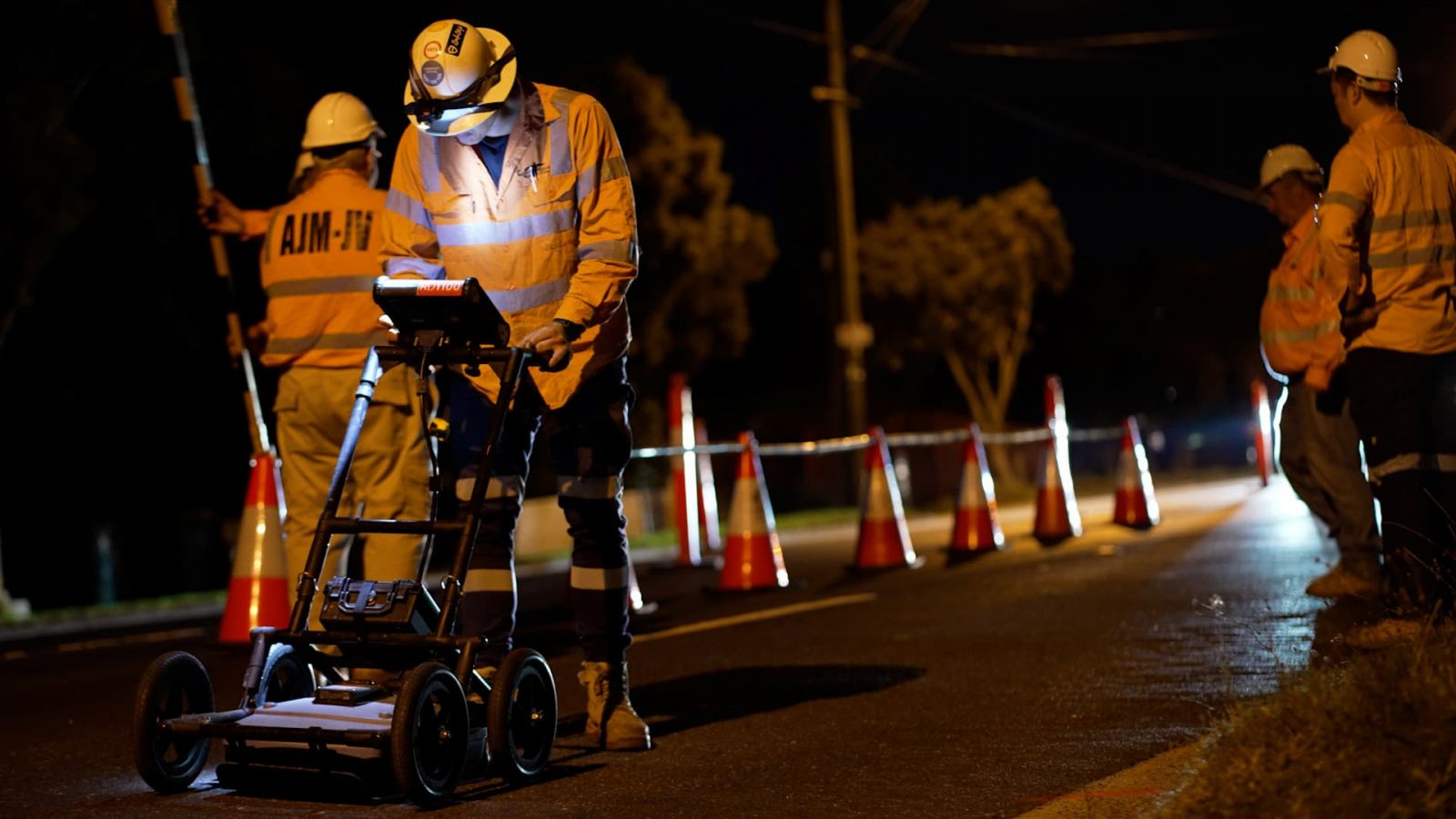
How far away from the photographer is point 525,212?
6168 mm

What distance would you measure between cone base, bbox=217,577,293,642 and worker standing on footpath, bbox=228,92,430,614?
1674 millimetres

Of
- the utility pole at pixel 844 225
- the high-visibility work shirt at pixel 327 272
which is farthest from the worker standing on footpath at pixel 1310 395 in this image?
the utility pole at pixel 844 225

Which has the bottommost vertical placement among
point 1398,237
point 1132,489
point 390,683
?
point 390,683

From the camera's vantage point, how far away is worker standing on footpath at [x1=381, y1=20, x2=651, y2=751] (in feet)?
20.0

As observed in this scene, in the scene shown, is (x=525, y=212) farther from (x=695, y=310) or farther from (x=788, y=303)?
(x=788, y=303)

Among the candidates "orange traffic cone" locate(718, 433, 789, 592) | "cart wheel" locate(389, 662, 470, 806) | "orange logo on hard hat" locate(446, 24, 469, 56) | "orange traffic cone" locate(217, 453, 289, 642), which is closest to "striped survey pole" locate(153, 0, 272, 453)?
"orange traffic cone" locate(217, 453, 289, 642)

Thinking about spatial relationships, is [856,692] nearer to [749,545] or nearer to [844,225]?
[749,545]

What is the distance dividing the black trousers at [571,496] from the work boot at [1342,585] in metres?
4.42

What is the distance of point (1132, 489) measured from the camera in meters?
17.7

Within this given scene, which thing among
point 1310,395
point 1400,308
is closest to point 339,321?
point 1400,308

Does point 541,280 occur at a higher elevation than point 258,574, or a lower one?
higher

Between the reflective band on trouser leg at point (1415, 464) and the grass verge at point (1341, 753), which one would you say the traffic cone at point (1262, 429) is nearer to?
the reflective band on trouser leg at point (1415, 464)

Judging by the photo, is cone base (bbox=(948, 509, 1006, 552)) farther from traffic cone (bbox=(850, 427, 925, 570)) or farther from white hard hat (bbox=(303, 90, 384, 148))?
white hard hat (bbox=(303, 90, 384, 148))

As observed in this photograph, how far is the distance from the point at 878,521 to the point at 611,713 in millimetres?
7909
